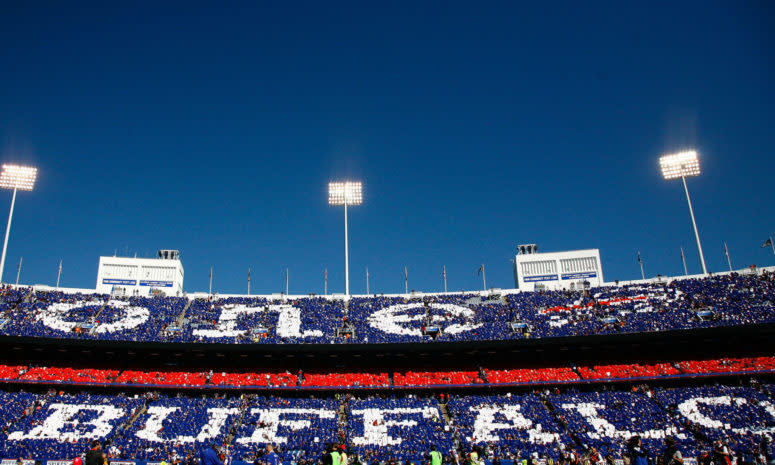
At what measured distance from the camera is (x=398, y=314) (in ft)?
210

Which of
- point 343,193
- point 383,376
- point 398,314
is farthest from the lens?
point 343,193

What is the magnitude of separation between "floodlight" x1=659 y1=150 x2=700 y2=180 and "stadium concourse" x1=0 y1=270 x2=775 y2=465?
47.9 feet

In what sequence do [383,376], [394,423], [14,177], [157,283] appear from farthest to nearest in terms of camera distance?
[157,283], [14,177], [383,376], [394,423]

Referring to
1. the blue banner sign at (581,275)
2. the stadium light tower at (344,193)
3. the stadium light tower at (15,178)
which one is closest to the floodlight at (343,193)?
the stadium light tower at (344,193)

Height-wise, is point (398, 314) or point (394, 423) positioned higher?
point (398, 314)

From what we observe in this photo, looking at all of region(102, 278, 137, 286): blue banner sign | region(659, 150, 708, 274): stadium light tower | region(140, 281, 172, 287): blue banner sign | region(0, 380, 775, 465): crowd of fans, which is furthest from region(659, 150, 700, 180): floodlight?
region(102, 278, 137, 286): blue banner sign

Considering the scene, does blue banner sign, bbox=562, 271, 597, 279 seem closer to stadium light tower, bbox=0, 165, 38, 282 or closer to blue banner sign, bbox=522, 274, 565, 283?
blue banner sign, bbox=522, 274, 565, 283

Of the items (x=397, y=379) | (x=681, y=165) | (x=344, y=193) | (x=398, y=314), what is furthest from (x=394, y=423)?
(x=681, y=165)

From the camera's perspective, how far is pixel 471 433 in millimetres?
44062

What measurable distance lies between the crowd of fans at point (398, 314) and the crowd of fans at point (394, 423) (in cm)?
691

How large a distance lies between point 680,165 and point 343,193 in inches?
1748

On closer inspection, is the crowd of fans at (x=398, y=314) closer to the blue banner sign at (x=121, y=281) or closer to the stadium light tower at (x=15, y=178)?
the blue banner sign at (x=121, y=281)

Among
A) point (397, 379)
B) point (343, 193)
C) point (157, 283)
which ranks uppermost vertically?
point (343, 193)

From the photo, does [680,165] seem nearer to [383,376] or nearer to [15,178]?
[383,376]
